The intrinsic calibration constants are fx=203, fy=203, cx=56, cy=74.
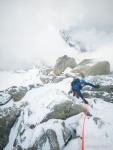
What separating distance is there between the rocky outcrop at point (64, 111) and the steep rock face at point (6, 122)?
5.02 m

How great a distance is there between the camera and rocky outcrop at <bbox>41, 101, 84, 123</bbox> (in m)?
22.0

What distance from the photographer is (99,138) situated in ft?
60.8

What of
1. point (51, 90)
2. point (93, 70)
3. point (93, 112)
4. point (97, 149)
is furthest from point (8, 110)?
point (93, 70)

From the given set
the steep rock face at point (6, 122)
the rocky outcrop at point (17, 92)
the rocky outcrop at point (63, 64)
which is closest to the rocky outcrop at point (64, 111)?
the steep rock face at point (6, 122)

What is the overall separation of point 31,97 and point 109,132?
42.3 ft

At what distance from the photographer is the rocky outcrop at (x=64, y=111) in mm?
22016

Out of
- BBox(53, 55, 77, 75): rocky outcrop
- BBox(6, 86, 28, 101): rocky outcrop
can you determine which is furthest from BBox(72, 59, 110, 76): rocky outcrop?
BBox(6, 86, 28, 101): rocky outcrop

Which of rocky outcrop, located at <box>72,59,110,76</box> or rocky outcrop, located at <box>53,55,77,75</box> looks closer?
rocky outcrop, located at <box>72,59,110,76</box>

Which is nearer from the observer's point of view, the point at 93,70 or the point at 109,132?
the point at 109,132

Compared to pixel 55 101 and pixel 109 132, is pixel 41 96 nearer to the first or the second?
pixel 55 101

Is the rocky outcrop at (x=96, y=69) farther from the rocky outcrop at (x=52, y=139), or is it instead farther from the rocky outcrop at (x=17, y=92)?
the rocky outcrop at (x=52, y=139)

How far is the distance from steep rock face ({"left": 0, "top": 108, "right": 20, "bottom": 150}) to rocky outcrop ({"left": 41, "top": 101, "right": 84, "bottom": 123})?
198 inches

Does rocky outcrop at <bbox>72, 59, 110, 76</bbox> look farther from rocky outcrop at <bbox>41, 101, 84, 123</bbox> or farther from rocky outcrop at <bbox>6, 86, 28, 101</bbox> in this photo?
rocky outcrop at <bbox>41, 101, 84, 123</bbox>

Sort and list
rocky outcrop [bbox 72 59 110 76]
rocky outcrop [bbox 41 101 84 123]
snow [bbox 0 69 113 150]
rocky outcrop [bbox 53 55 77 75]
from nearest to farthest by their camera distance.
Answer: snow [bbox 0 69 113 150], rocky outcrop [bbox 41 101 84 123], rocky outcrop [bbox 72 59 110 76], rocky outcrop [bbox 53 55 77 75]
